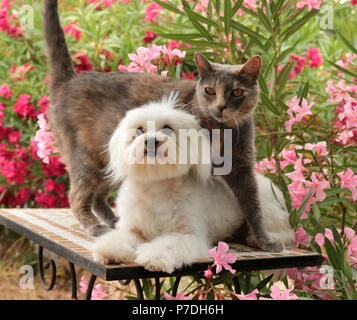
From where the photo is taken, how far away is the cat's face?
1.20m

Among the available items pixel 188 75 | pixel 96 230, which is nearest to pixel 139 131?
pixel 96 230

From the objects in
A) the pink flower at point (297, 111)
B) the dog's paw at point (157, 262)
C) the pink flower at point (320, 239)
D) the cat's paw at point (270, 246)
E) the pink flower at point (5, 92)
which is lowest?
the dog's paw at point (157, 262)

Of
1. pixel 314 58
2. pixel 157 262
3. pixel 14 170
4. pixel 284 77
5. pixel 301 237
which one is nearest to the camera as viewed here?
pixel 157 262

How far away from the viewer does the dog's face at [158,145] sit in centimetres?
109

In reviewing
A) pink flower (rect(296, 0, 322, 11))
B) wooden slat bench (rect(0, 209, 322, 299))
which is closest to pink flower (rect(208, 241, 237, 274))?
wooden slat bench (rect(0, 209, 322, 299))

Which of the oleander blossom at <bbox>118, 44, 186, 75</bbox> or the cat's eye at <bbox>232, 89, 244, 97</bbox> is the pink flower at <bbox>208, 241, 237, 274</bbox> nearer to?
the cat's eye at <bbox>232, 89, 244, 97</bbox>

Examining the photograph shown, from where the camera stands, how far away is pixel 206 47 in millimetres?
1703

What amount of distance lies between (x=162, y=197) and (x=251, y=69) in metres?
0.42

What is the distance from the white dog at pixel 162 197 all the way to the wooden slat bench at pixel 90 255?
29 millimetres

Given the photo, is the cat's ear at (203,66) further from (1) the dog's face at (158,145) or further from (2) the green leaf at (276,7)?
(2) the green leaf at (276,7)

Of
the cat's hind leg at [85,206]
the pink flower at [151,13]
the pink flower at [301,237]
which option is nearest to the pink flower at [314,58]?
the pink flower at [151,13]

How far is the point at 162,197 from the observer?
121 cm

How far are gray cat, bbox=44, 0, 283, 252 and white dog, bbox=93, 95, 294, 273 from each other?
0.08 metres

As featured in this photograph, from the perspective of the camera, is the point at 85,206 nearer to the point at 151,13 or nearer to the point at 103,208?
the point at 103,208
